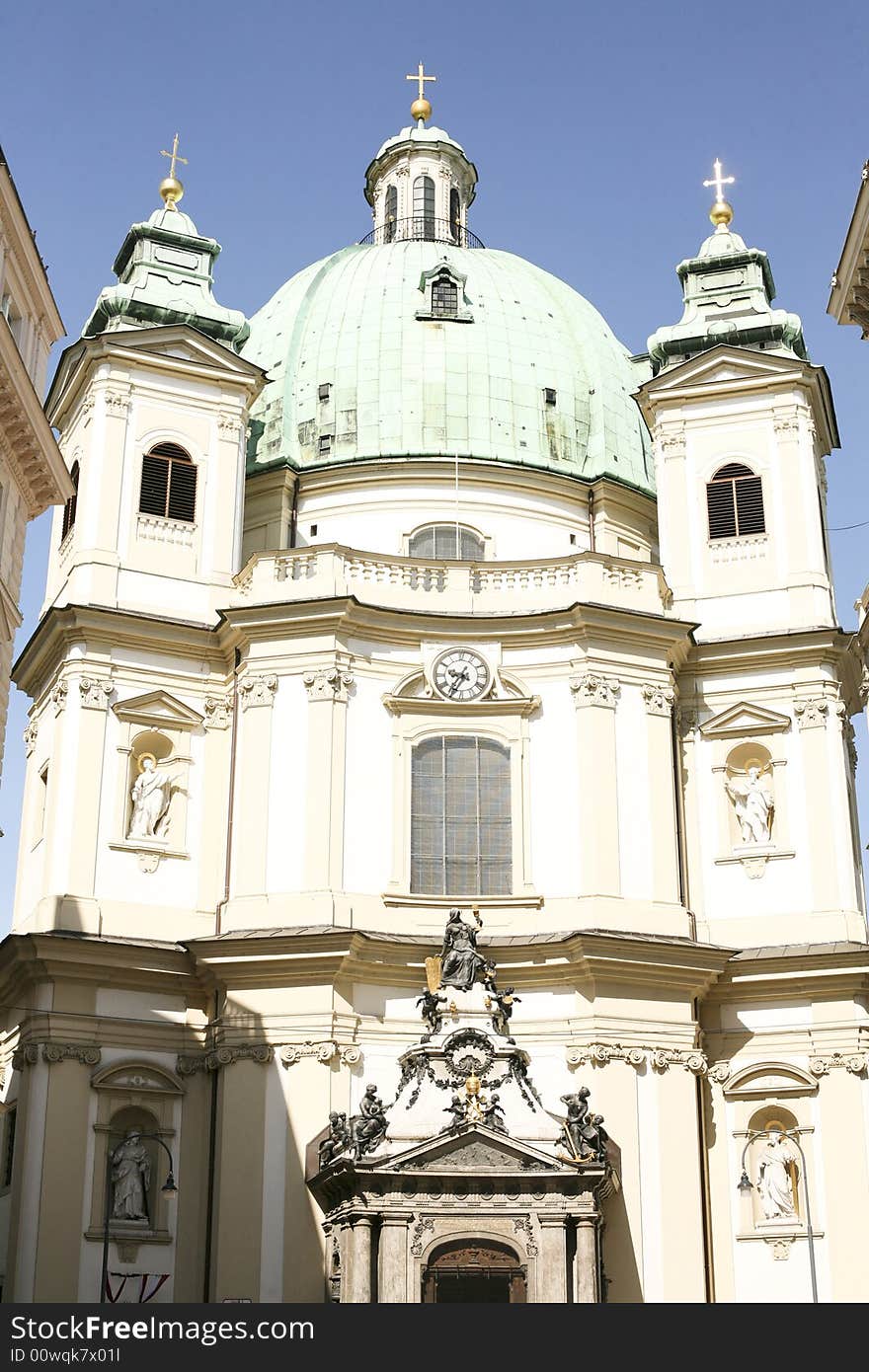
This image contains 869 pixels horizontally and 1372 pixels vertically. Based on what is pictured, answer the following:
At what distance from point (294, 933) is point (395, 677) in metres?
6.14

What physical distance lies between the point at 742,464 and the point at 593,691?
702 cm

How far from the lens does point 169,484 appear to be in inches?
1503

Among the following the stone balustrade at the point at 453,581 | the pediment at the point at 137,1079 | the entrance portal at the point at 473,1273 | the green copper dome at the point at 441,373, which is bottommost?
the entrance portal at the point at 473,1273

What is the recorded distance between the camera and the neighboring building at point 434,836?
30.8 m

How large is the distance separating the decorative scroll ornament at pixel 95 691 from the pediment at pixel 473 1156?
11.4 m

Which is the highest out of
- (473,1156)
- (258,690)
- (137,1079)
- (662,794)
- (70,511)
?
(70,511)

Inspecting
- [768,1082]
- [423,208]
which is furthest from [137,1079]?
[423,208]

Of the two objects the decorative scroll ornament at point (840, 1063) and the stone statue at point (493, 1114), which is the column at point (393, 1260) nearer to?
the stone statue at point (493, 1114)

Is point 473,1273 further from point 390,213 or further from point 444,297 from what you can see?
point 390,213

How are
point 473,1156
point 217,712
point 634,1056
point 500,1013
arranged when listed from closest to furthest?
point 473,1156
point 500,1013
point 634,1056
point 217,712

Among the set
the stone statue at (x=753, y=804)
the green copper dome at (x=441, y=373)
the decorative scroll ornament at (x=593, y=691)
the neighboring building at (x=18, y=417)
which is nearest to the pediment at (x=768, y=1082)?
the stone statue at (x=753, y=804)

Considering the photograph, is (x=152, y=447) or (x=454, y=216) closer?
(x=152, y=447)

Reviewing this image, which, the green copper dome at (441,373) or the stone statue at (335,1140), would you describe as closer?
the stone statue at (335,1140)

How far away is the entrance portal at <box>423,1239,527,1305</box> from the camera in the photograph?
28.1 m
